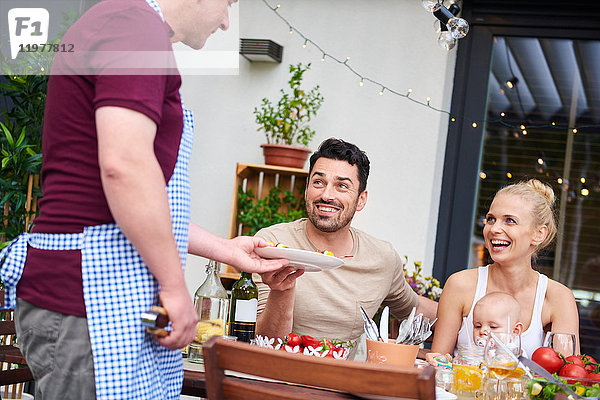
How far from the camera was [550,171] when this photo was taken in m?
3.94

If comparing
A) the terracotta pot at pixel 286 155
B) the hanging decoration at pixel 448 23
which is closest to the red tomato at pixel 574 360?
the hanging decoration at pixel 448 23

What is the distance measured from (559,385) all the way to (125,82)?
1.06m

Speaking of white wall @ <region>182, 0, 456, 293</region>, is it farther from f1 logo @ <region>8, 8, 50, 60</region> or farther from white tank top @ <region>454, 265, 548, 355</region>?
white tank top @ <region>454, 265, 548, 355</region>

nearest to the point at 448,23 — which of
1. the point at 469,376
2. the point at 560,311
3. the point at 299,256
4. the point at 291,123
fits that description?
the point at 560,311

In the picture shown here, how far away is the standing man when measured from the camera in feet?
3.47

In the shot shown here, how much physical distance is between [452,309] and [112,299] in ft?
5.13

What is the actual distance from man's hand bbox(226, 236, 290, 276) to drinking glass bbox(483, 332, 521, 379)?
503mm

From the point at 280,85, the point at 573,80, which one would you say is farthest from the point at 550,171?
the point at 280,85

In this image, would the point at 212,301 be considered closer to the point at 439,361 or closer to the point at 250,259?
the point at 250,259

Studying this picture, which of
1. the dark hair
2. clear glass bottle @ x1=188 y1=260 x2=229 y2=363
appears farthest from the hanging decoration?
clear glass bottle @ x1=188 y1=260 x2=229 y2=363

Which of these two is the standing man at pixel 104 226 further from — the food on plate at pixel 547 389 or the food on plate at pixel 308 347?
the food on plate at pixel 547 389

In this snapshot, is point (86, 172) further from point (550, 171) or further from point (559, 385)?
point (550, 171)

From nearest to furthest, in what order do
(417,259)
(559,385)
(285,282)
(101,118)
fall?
(101,118) → (559,385) → (285,282) → (417,259)

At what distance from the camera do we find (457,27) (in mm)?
2543
